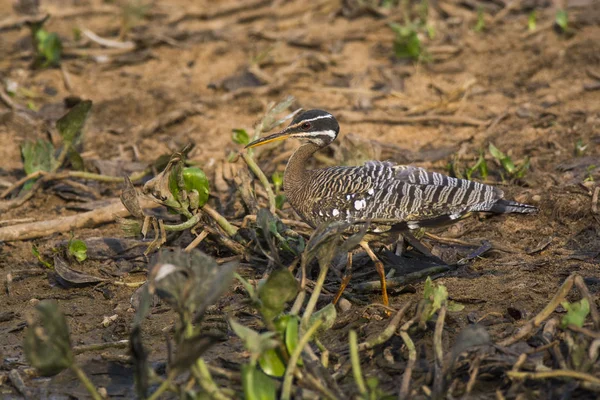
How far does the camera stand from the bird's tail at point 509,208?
712 centimetres

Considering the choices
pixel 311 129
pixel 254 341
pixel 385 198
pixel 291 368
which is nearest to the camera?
pixel 254 341

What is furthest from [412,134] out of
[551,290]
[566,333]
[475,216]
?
[566,333]

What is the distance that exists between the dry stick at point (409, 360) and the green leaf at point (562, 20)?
7086 mm

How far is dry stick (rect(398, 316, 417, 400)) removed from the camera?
523 centimetres

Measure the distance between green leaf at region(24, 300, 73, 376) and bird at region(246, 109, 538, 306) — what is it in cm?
250

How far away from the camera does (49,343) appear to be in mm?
4730

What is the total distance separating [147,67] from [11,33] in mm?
Answer: 2549

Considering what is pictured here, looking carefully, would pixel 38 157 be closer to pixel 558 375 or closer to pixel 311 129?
pixel 311 129

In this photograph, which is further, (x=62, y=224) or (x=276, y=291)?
(x=62, y=224)

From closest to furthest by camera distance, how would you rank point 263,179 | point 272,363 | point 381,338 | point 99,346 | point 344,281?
point 272,363
point 381,338
point 99,346
point 344,281
point 263,179

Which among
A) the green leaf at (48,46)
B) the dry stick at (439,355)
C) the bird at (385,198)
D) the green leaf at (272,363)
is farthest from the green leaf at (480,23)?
the green leaf at (272,363)

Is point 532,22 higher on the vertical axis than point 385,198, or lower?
lower

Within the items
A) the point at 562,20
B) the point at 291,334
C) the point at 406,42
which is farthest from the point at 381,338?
the point at 562,20

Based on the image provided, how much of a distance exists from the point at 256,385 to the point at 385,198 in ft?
8.32
